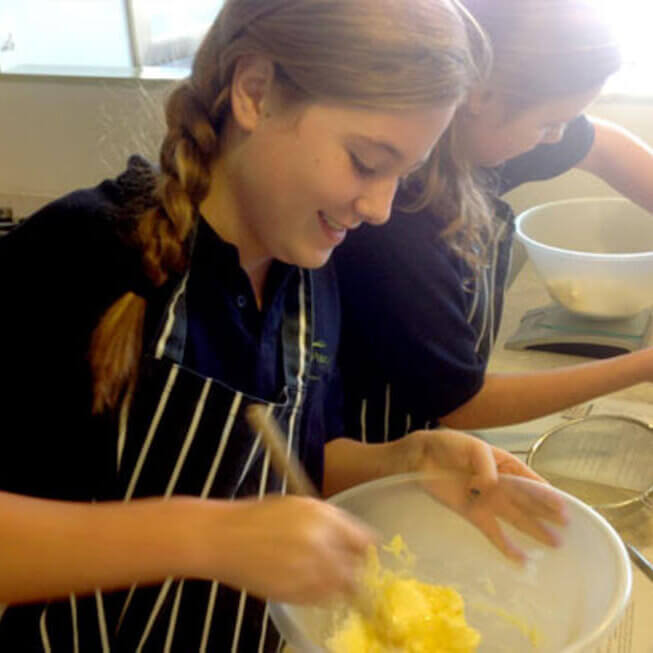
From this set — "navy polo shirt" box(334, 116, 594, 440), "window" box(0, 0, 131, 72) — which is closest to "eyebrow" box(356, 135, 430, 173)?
"navy polo shirt" box(334, 116, 594, 440)

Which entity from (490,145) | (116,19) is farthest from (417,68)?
(116,19)

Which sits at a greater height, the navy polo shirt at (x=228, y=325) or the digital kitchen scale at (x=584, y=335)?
the navy polo shirt at (x=228, y=325)

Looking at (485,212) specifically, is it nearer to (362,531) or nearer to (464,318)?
(464,318)

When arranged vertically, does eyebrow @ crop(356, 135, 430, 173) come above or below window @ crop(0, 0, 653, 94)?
above

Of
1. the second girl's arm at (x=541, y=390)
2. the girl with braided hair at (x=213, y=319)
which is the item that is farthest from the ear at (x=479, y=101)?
the second girl's arm at (x=541, y=390)

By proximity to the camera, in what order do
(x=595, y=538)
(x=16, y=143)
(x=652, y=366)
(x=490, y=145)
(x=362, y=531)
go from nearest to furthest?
(x=362, y=531)
(x=595, y=538)
(x=490, y=145)
(x=652, y=366)
(x=16, y=143)

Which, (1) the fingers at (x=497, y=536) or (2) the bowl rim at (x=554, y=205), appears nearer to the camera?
(1) the fingers at (x=497, y=536)

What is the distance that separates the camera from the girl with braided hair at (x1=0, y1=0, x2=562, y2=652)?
582 millimetres

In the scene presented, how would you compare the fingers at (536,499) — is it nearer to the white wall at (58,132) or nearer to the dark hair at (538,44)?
the dark hair at (538,44)

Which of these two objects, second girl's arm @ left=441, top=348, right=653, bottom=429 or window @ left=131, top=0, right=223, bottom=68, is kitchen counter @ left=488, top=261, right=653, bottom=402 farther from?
window @ left=131, top=0, right=223, bottom=68

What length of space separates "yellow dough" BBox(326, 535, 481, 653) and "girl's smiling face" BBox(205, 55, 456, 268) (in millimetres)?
317

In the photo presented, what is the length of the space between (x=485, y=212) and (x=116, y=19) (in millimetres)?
1203

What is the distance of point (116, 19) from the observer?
6.08 ft

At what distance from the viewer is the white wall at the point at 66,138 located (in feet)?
5.42
